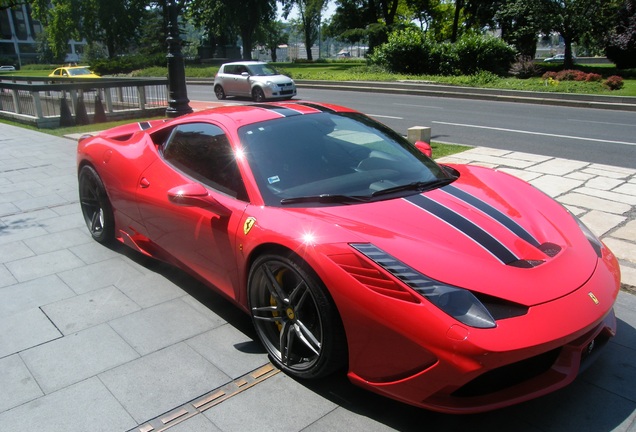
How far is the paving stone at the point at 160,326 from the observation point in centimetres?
328

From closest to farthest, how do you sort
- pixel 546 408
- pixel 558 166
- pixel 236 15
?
pixel 546 408, pixel 558 166, pixel 236 15

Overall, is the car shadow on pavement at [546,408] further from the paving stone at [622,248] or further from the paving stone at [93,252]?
the paving stone at [93,252]

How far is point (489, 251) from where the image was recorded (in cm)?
251

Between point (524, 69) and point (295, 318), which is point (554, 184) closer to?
point (295, 318)

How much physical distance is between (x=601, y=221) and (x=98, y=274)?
15.8 ft

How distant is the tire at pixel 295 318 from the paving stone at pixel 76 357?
843 mm

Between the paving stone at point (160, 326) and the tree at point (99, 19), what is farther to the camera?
the tree at point (99, 19)

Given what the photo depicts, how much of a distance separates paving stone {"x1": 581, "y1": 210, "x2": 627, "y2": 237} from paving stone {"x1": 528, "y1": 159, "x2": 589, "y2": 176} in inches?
80.6

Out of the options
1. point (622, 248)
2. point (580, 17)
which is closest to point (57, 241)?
point (622, 248)

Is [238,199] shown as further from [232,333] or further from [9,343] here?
[9,343]

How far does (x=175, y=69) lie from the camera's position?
10445mm

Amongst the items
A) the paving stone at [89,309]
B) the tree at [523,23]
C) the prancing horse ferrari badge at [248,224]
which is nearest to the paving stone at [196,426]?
the prancing horse ferrari badge at [248,224]

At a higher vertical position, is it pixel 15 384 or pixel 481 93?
pixel 481 93

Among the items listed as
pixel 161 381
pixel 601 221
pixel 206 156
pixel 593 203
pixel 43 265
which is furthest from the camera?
pixel 593 203
